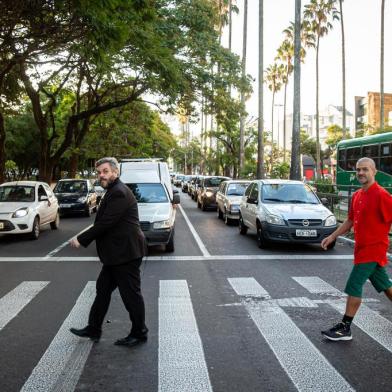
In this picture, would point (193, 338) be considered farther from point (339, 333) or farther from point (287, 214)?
point (287, 214)

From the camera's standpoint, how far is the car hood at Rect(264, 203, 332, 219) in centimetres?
1171

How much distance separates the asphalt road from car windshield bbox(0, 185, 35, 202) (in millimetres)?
4495

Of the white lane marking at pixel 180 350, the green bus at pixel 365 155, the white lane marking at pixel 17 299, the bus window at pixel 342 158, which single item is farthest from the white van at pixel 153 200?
the bus window at pixel 342 158

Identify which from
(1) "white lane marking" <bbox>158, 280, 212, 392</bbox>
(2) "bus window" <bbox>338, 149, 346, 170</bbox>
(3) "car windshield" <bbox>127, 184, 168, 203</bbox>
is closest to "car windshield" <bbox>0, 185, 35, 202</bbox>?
(3) "car windshield" <bbox>127, 184, 168, 203</bbox>

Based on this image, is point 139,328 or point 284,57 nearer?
point 139,328

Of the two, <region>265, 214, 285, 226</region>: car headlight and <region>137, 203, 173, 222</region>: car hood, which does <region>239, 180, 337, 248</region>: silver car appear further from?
<region>137, 203, 173, 222</region>: car hood

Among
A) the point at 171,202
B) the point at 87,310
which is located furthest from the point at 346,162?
the point at 87,310

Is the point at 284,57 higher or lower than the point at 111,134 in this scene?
higher

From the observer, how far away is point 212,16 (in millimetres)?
23266

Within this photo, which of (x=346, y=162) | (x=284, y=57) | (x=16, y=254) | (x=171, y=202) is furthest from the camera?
(x=284, y=57)

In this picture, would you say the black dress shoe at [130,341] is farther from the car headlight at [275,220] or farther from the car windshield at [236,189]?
the car windshield at [236,189]

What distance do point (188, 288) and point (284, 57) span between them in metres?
50.0

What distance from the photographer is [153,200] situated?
41.0ft

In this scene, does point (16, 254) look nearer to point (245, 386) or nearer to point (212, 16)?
point (245, 386)
